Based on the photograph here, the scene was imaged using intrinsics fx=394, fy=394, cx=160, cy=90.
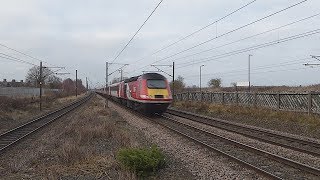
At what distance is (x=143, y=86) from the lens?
2830 cm

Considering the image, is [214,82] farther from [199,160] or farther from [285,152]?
[199,160]

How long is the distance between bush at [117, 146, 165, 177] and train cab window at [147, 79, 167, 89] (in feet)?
58.9

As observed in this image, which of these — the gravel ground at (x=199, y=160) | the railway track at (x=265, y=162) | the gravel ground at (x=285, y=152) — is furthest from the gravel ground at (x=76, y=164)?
the gravel ground at (x=285, y=152)

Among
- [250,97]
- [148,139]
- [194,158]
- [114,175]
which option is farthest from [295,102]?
[114,175]

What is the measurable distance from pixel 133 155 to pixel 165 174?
0.96m

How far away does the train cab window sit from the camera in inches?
1117

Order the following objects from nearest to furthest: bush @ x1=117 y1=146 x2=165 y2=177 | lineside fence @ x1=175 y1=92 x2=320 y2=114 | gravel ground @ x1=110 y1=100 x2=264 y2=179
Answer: bush @ x1=117 y1=146 x2=165 y2=177
gravel ground @ x1=110 y1=100 x2=264 y2=179
lineside fence @ x1=175 y1=92 x2=320 y2=114

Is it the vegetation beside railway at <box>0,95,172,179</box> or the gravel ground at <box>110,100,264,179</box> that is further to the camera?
the gravel ground at <box>110,100,264,179</box>

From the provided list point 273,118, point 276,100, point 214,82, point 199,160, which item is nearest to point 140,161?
point 199,160

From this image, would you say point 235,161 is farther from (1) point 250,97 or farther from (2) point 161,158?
(1) point 250,97

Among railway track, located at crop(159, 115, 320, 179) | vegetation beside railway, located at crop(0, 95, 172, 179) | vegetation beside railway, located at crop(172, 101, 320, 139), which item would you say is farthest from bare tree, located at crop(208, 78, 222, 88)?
vegetation beside railway, located at crop(0, 95, 172, 179)

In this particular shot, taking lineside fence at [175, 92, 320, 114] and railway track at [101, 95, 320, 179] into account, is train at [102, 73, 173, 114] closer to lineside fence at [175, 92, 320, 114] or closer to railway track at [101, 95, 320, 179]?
lineside fence at [175, 92, 320, 114]

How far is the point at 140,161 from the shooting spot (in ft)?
31.7

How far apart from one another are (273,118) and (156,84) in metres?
8.66
